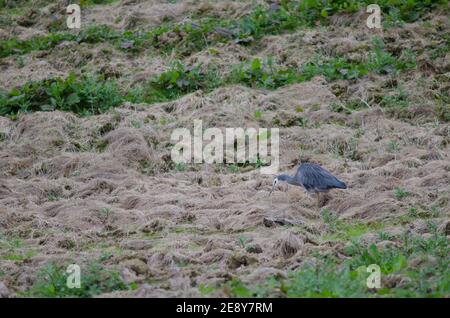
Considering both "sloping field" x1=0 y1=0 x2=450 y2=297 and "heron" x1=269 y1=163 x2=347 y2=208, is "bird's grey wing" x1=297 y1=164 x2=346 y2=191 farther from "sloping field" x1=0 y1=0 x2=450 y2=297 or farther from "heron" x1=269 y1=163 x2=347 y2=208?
"sloping field" x1=0 y1=0 x2=450 y2=297

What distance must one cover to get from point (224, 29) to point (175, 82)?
2.28 metres

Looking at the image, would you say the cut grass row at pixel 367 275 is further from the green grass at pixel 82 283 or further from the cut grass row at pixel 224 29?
the cut grass row at pixel 224 29

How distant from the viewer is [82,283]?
725cm

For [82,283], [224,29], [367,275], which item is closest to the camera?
[367,275]

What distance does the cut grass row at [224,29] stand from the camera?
1559 cm

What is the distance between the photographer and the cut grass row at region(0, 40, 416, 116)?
1361cm

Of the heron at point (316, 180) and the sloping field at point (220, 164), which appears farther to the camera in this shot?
the heron at point (316, 180)

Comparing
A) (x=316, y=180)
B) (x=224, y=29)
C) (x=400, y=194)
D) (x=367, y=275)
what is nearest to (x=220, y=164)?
(x=316, y=180)

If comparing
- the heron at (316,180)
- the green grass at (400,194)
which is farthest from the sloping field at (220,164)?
the heron at (316,180)

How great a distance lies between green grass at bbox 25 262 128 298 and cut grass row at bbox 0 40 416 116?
20.2ft

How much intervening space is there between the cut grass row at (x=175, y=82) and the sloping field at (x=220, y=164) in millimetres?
35

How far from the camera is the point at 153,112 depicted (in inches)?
521

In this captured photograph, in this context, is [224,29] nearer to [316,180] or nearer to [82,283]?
[316,180]

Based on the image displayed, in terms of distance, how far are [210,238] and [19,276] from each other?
7.27 ft
